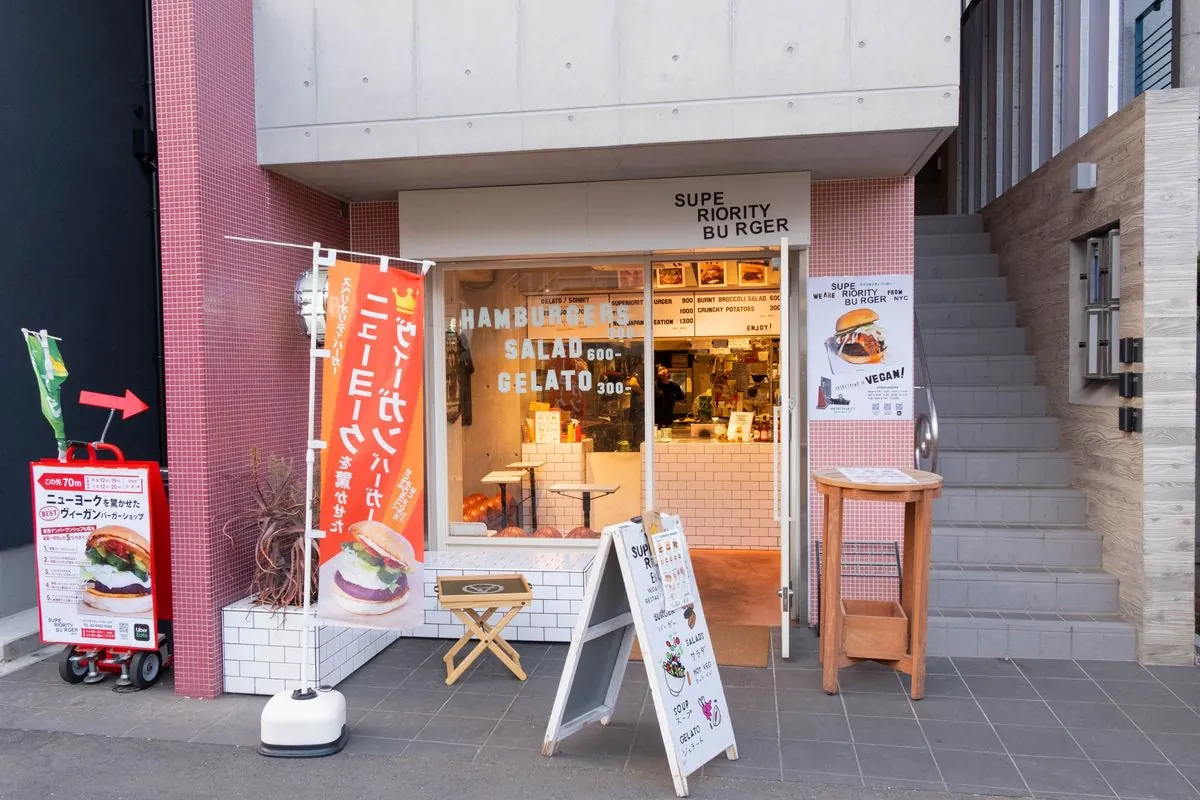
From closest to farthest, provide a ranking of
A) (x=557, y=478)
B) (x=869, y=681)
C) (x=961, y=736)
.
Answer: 1. (x=961, y=736)
2. (x=869, y=681)
3. (x=557, y=478)

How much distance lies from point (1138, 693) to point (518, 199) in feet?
15.9

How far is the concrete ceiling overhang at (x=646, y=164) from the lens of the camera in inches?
192

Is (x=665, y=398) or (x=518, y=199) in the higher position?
(x=518, y=199)

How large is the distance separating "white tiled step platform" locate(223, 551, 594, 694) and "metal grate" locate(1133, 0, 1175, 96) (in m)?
6.34

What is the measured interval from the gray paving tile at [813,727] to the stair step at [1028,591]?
5.16 feet

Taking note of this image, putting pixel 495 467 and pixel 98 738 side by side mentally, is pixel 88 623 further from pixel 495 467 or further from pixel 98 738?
pixel 495 467

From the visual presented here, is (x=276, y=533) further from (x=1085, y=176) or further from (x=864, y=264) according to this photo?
(x=1085, y=176)

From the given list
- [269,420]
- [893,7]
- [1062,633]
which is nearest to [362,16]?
[269,420]

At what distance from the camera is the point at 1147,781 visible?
12.0 ft

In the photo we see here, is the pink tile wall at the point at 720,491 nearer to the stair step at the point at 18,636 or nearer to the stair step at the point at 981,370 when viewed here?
the stair step at the point at 981,370

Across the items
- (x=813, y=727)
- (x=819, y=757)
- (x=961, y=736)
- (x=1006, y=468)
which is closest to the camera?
(x=819, y=757)

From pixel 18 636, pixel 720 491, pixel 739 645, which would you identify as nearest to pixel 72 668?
pixel 18 636

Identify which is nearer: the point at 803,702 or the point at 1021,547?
the point at 803,702

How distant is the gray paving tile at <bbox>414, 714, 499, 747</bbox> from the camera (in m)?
4.12
